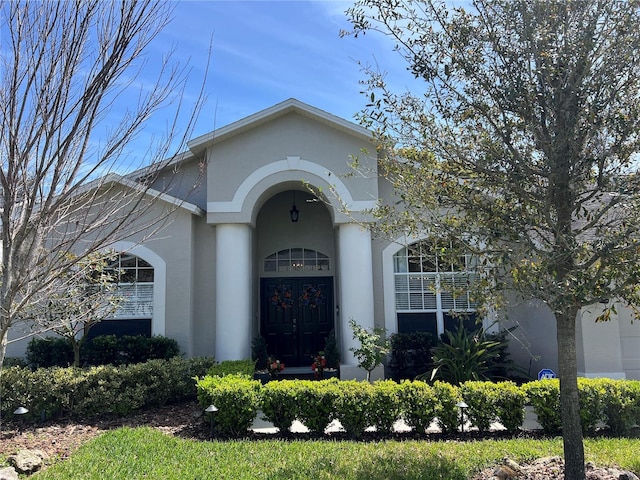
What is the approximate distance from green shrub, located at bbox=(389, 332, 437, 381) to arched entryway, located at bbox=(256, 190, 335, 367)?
3.22 meters

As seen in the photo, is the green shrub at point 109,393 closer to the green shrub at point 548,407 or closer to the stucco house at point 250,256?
the stucco house at point 250,256

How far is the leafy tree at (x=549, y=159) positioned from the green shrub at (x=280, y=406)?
3.74 m

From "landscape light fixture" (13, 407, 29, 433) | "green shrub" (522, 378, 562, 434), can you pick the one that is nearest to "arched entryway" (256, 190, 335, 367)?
"landscape light fixture" (13, 407, 29, 433)

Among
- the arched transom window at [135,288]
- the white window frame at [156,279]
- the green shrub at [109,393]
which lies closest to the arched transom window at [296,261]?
the white window frame at [156,279]

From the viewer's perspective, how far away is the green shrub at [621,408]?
24.5 feet

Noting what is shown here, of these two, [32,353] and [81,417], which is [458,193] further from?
[32,353]

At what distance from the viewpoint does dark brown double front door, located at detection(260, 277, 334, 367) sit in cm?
1440

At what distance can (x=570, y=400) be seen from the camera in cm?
509

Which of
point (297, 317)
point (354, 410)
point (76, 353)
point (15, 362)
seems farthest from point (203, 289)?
point (354, 410)

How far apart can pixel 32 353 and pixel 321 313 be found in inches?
296

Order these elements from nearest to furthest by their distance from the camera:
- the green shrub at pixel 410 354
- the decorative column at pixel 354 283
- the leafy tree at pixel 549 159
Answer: the leafy tree at pixel 549 159, the green shrub at pixel 410 354, the decorative column at pixel 354 283

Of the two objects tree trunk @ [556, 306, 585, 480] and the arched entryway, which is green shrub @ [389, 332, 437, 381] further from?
tree trunk @ [556, 306, 585, 480]

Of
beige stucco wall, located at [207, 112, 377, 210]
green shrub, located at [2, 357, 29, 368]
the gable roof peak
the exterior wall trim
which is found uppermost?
the gable roof peak

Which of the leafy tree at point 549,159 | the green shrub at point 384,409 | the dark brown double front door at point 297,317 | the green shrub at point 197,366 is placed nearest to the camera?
the leafy tree at point 549,159
